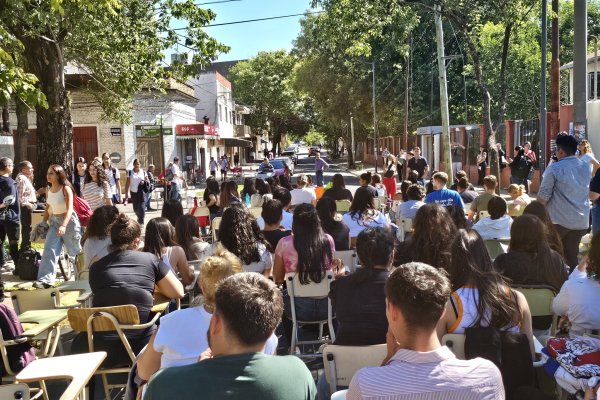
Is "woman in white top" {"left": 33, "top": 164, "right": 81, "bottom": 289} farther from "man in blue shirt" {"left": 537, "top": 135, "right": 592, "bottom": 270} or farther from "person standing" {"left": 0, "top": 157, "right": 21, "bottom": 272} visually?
"man in blue shirt" {"left": 537, "top": 135, "right": 592, "bottom": 270}

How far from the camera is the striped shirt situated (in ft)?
7.59

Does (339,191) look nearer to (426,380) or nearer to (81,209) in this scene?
(81,209)

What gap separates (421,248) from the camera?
5105mm

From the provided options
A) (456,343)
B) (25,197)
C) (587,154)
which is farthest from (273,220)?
(25,197)

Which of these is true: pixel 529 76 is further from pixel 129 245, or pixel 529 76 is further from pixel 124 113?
pixel 129 245

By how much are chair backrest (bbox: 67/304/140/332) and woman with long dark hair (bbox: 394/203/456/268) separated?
222 cm

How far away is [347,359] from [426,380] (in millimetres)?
999

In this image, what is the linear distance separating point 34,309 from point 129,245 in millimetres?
1093

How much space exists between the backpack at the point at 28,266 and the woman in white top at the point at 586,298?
745 centimetres

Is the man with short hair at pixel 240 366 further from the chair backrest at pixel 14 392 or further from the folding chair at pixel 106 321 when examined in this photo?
the folding chair at pixel 106 321

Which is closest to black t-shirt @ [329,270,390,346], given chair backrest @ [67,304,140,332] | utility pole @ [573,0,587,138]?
chair backrest @ [67,304,140,332]

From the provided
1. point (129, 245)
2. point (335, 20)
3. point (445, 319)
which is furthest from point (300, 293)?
point (335, 20)

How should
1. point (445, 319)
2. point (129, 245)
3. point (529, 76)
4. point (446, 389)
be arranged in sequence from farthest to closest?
point (529, 76) → point (129, 245) → point (445, 319) → point (446, 389)

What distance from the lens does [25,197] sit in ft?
33.7
